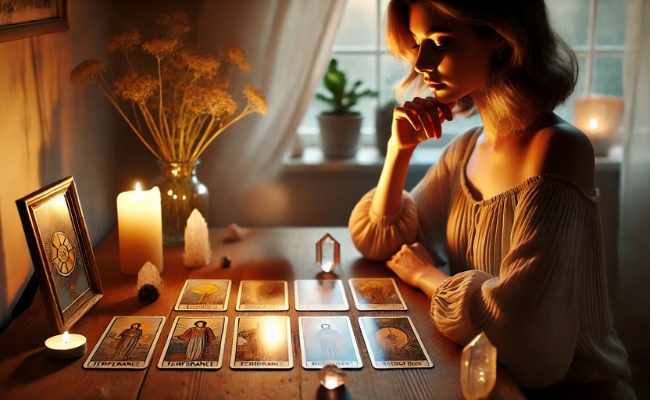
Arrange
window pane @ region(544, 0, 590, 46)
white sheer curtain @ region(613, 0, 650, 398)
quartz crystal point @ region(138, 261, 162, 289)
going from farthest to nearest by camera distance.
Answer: window pane @ region(544, 0, 590, 46) < white sheer curtain @ region(613, 0, 650, 398) < quartz crystal point @ region(138, 261, 162, 289)

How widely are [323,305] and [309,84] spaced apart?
848 millimetres

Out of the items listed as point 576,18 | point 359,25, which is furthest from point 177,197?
point 576,18

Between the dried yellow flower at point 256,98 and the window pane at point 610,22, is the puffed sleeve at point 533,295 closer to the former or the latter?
the dried yellow flower at point 256,98

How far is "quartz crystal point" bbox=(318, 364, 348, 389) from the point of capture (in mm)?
1103

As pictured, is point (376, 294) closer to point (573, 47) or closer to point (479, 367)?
point (479, 367)

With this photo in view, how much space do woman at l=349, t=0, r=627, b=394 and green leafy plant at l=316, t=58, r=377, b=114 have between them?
19.3 inches

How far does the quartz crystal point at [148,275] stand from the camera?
4.88 ft

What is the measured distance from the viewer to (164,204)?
5.93 feet

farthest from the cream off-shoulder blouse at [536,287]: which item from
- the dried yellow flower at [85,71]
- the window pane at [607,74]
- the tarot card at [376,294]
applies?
the window pane at [607,74]

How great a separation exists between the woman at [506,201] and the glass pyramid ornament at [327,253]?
0.10 m

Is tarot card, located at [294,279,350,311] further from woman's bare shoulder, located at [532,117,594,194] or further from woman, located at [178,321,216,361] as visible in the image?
woman's bare shoulder, located at [532,117,594,194]

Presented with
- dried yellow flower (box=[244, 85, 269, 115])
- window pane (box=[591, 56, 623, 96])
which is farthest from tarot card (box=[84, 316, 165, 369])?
window pane (box=[591, 56, 623, 96])

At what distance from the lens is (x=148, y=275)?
1492 mm

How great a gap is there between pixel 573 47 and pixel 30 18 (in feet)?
5.49
